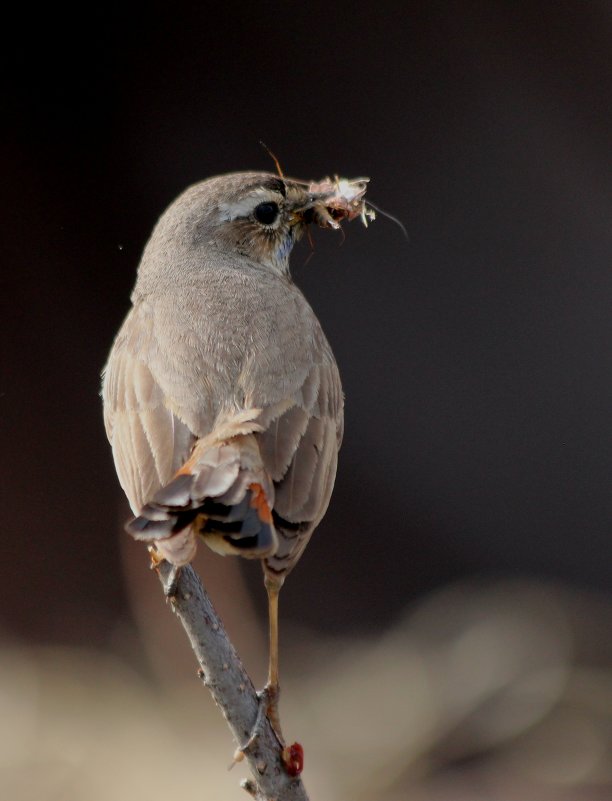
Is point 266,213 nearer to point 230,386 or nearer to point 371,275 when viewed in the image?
point 230,386

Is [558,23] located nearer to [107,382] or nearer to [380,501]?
[380,501]

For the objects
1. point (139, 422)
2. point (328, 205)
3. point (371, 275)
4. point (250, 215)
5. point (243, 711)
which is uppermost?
point (371, 275)

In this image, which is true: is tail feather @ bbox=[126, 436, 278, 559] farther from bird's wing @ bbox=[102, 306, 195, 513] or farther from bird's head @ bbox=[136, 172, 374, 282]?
bird's head @ bbox=[136, 172, 374, 282]

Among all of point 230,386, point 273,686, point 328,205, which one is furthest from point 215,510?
point 328,205

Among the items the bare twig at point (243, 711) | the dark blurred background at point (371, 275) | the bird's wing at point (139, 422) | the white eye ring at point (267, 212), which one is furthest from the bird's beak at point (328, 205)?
the dark blurred background at point (371, 275)

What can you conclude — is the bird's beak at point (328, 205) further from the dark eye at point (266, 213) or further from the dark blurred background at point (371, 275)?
the dark blurred background at point (371, 275)

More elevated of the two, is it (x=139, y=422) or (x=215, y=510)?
(x=139, y=422)

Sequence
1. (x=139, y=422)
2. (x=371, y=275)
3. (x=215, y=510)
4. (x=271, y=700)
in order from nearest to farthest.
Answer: (x=215, y=510) < (x=271, y=700) < (x=139, y=422) < (x=371, y=275)

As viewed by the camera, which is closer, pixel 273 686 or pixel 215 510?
pixel 215 510
